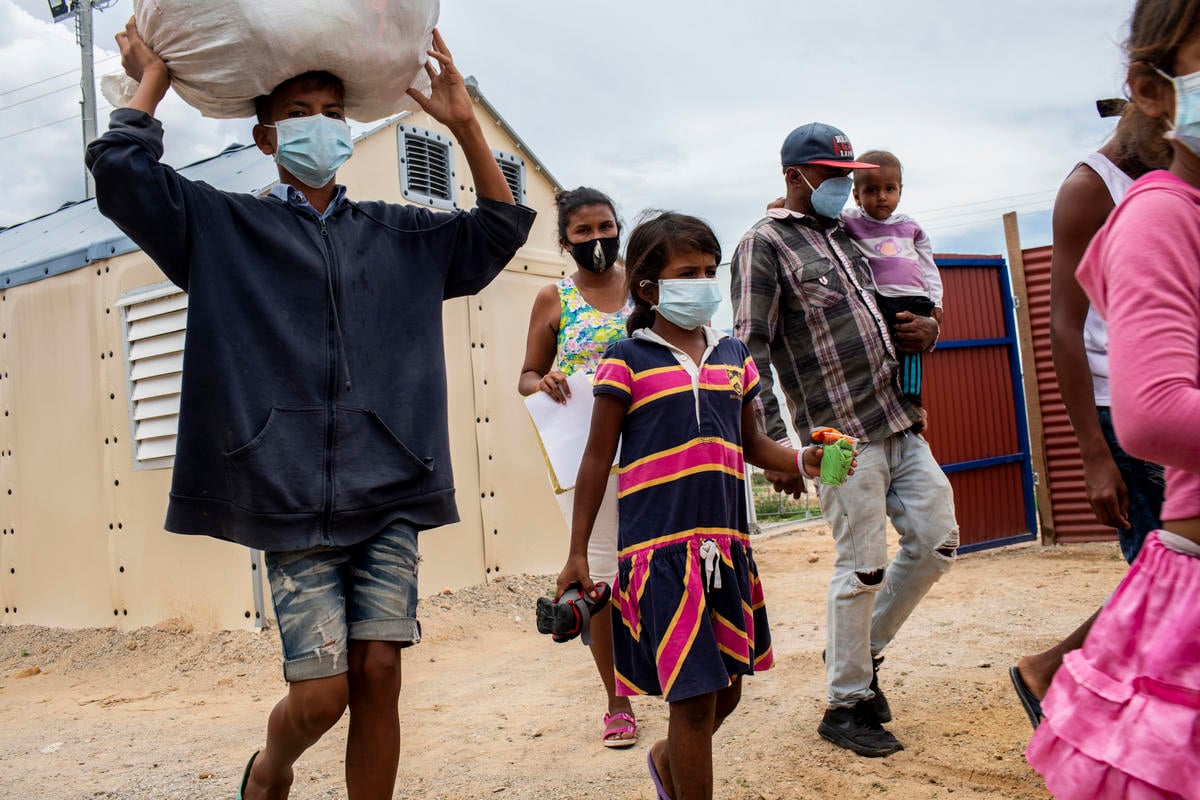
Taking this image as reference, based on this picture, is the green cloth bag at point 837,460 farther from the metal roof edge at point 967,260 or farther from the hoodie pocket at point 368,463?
the metal roof edge at point 967,260

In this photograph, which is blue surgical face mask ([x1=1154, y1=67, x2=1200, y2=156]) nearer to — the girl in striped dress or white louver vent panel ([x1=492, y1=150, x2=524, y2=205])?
the girl in striped dress

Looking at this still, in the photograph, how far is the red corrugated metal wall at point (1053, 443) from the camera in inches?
324

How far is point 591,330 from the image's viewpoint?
3.85 meters

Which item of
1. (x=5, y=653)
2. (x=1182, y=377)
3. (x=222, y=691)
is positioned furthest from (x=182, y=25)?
(x=5, y=653)

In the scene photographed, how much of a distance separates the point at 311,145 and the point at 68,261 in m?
5.46

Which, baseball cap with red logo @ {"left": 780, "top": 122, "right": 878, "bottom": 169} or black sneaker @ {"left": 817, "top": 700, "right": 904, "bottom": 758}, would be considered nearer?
black sneaker @ {"left": 817, "top": 700, "right": 904, "bottom": 758}

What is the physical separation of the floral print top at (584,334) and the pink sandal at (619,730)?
4.21 feet

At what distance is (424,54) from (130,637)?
5229mm

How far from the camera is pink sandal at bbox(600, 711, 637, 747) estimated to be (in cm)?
368

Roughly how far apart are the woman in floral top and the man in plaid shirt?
21.8 inches

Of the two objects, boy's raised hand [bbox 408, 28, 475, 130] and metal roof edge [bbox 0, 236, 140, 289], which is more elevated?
metal roof edge [bbox 0, 236, 140, 289]

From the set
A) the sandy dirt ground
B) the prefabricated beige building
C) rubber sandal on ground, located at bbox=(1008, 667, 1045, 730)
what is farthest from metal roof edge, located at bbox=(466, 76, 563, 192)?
rubber sandal on ground, located at bbox=(1008, 667, 1045, 730)

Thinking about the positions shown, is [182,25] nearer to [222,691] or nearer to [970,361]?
[222,691]

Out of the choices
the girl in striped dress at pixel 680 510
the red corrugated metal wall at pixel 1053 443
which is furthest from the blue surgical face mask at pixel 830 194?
the red corrugated metal wall at pixel 1053 443
